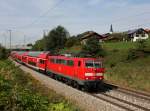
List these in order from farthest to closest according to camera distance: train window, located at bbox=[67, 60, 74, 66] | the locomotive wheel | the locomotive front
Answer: train window, located at bbox=[67, 60, 74, 66]
the locomotive wheel
the locomotive front

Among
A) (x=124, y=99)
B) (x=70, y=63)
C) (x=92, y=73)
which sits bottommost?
(x=124, y=99)

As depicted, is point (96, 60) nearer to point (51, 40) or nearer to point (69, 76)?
point (69, 76)

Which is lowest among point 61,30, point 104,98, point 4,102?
point 104,98

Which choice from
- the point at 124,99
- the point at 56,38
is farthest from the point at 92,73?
the point at 56,38

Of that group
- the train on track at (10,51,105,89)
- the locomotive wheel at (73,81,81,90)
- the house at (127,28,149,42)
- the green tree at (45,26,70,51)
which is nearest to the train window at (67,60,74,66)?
the train on track at (10,51,105,89)

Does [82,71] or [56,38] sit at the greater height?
[56,38]

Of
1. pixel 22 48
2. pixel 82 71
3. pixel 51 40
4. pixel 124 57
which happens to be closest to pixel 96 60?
pixel 82 71

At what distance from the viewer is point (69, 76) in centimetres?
3212

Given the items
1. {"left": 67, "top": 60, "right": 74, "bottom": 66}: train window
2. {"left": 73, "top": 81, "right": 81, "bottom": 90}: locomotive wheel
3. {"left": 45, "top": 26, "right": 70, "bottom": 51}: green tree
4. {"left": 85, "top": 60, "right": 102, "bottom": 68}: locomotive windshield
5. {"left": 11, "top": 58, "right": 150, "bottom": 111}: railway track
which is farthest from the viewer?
{"left": 45, "top": 26, "right": 70, "bottom": 51}: green tree

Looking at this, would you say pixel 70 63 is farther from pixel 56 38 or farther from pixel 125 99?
pixel 56 38

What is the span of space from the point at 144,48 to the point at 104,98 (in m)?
33.7

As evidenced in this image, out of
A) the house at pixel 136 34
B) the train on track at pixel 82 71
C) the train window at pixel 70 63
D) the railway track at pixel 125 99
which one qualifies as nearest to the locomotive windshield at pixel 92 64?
the train on track at pixel 82 71

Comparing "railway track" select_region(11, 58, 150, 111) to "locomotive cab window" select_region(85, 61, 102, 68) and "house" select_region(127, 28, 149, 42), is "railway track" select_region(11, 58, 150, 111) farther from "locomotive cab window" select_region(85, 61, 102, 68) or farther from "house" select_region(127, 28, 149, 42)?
"house" select_region(127, 28, 149, 42)

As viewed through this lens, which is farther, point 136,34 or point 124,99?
point 136,34
